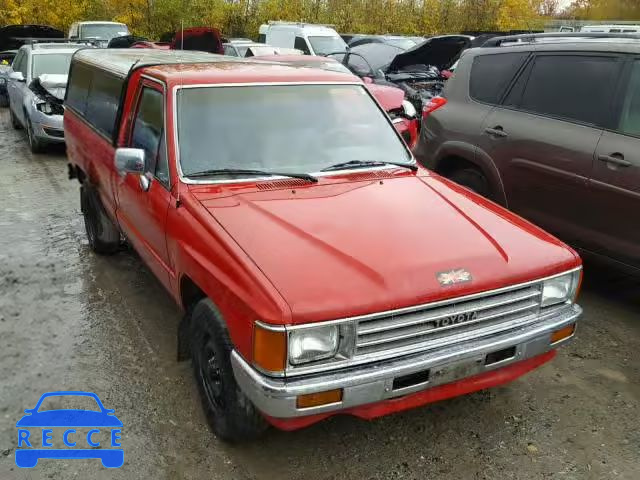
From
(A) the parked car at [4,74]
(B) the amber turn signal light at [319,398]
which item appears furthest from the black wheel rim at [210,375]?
(A) the parked car at [4,74]

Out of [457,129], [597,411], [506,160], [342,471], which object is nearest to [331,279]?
[342,471]

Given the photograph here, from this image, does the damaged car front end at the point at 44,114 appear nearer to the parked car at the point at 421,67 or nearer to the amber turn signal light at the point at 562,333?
the parked car at the point at 421,67

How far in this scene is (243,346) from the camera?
2.62 meters

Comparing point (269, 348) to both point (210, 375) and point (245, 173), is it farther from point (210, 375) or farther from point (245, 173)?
point (245, 173)

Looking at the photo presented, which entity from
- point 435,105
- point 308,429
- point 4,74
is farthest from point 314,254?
point 4,74

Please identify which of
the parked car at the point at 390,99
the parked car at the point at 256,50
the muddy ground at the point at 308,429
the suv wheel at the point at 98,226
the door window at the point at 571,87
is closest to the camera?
the muddy ground at the point at 308,429

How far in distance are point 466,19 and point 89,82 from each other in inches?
987

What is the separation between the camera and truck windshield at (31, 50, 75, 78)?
10.7 m

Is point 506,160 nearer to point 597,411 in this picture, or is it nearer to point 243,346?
point 597,411

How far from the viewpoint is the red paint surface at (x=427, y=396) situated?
265cm

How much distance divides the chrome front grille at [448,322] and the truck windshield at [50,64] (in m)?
9.94

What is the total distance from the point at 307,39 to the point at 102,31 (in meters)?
9.63

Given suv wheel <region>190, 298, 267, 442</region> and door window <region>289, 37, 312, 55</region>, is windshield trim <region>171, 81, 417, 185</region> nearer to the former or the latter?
Answer: suv wheel <region>190, 298, 267, 442</region>

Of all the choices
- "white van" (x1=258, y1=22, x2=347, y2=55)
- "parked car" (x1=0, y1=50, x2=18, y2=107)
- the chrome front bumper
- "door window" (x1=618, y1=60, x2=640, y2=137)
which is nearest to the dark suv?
"door window" (x1=618, y1=60, x2=640, y2=137)
